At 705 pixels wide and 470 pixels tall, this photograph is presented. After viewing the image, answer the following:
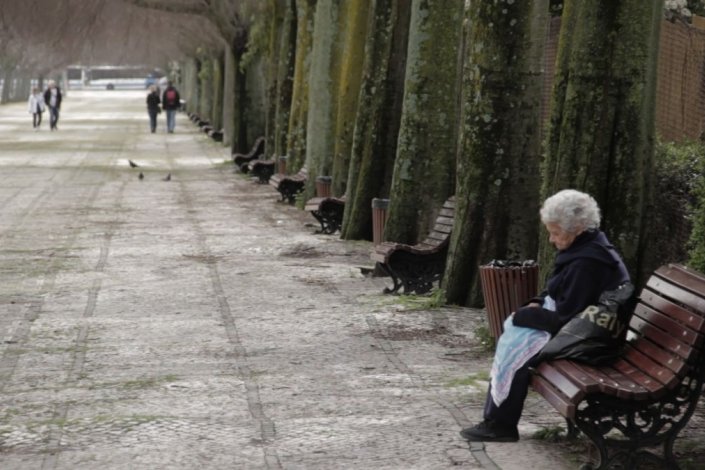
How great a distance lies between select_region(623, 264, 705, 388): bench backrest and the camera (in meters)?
6.68

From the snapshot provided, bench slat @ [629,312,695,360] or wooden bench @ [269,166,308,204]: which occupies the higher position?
bench slat @ [629,312,695,360]

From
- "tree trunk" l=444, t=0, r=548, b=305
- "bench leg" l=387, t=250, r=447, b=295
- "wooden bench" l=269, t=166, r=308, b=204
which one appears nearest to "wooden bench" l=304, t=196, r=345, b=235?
"wooden bench" l=269, t=166, r=308, b=204

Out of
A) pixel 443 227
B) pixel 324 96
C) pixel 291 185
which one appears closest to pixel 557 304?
pixel 443 227

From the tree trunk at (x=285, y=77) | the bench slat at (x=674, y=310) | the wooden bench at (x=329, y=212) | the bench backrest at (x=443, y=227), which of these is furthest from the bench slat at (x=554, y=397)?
the tree trunk at (x=285, y=77)

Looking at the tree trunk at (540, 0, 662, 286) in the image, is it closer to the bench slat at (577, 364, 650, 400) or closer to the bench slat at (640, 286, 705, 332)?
the bench slat at (640, 286, 705, 332)

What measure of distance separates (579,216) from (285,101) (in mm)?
22345

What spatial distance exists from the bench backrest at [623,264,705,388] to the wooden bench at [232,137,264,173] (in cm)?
2624

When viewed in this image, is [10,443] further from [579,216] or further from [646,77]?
[646,77]

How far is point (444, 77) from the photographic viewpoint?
604 inches

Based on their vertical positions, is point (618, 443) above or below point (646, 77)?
below

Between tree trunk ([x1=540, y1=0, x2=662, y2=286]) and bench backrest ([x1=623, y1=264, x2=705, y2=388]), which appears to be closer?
bench backrest ([x1=623, y1=264, x2=705, y2=388])

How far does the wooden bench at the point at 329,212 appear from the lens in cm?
1956

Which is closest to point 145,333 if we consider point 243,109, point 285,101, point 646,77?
point 646,77

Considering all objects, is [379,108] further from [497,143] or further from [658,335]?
[658,335]
